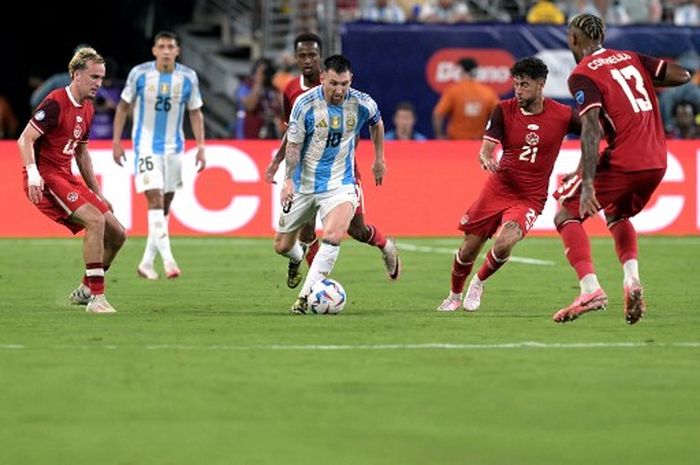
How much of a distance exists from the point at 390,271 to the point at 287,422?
24.2 feet

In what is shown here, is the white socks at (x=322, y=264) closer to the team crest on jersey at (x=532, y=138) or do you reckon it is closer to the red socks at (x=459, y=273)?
the red socks at (x=459, y=273)

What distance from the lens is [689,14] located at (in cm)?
2814

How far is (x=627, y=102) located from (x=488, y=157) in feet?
4.71

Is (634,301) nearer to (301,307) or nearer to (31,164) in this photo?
(301,307)

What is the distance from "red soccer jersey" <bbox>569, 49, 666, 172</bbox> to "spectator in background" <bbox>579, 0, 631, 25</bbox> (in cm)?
1573

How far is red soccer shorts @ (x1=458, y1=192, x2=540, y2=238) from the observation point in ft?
43.6

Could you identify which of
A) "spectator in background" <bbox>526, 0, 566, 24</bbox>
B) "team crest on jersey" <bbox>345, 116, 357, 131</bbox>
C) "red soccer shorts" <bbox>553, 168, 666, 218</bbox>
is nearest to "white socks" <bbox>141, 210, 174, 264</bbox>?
"team crest on jersey" <bbox>345, 116, 357, 131</bbox>

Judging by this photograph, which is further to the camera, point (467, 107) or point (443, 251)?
point (467, 107)

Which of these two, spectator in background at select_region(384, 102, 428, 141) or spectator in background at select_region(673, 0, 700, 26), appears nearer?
spectator in background at select_region(384, 102, 428, 141)

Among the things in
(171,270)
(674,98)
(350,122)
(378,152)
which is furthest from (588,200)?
(674,98)

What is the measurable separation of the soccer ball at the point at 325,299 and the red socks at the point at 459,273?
1120mm

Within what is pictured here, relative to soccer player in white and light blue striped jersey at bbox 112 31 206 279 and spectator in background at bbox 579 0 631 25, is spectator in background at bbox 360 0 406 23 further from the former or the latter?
soccer player in white and light blue striped jersey at bbox 112 31 206 279

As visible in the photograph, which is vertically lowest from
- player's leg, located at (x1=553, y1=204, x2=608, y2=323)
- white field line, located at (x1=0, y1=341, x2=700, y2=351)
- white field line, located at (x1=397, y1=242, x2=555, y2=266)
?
white field line, located at (x1=397, y1=242, x2=555, y2=266)

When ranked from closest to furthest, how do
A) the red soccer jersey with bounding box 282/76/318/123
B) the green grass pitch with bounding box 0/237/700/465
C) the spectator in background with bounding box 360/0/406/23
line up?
the green grass pitch with bounding box 0/237/700/465
the red soccer jersey with bounding box 282/76/318/123
the spectator in background with bounding box 360/0/406/23
